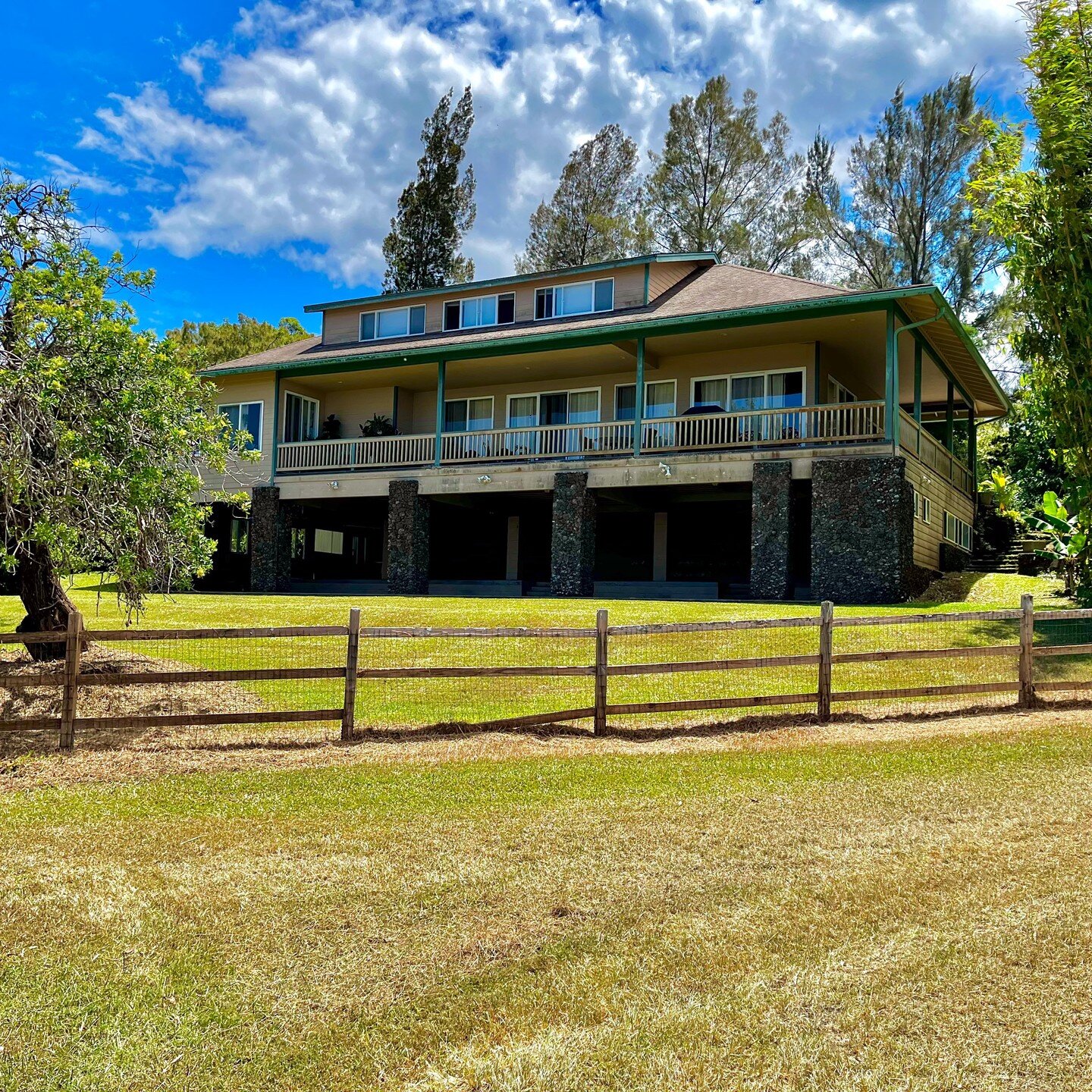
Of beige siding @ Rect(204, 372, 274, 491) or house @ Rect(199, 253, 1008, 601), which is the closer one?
house @ Rect(199, 253, 1008, 601)

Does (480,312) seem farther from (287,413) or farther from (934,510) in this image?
(934,510)

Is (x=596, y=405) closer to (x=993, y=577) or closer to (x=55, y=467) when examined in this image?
(x=993, y=577)

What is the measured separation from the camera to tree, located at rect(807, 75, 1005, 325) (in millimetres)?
36500

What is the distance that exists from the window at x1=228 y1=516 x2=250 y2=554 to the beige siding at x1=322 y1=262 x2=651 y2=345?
20.9 feet

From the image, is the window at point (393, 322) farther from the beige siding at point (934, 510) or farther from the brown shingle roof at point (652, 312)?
the beige siding at point (934, 510)

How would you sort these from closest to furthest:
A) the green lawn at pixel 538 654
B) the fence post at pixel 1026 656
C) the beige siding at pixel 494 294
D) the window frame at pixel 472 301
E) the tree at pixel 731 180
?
the fence post at pixel 1026 656, the green lawn at pixel 538 654, the beige siding at pixel 494 294, the window frame at pixel 472 301, the tree at pixel 731 180

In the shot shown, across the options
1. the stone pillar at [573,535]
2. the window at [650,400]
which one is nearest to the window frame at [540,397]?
the window at [650,400]

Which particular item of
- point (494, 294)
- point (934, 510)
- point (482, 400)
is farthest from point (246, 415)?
point (934, 510)

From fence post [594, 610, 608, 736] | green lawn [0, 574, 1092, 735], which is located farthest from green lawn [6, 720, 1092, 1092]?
green lawn [0, 574, 1092, 735]

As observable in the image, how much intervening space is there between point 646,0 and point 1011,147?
15718mm

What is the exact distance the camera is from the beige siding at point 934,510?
2092 centimetres

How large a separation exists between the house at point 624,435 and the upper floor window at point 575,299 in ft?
0.17

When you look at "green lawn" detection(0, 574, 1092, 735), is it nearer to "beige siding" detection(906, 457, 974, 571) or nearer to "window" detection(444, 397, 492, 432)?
"beige siding" detection(906, 457, 974, 571)

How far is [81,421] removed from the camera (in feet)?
34.2
